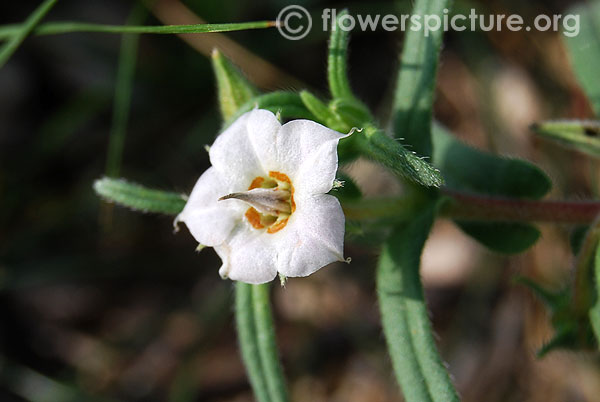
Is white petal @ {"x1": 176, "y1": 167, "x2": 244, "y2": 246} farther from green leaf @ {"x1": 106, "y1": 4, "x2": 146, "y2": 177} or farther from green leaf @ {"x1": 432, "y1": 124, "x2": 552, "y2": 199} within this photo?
green leaf @ {"x1": 106, "y1": 4, "x2": 146, "y2": 177}

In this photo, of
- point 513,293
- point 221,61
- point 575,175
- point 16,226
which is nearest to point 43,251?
point 16,226

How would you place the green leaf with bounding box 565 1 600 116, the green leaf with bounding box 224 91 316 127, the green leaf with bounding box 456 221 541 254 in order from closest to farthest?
the green leaf with bounding box 224 91 316 127 → the green leaf with bounding box 456 221 541 254 → the green leaf with bounding box 565 1 600 116

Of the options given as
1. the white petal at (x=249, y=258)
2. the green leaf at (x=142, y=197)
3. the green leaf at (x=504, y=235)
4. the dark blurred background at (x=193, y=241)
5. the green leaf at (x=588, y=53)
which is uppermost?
the green leaf at (x=588, y=53)

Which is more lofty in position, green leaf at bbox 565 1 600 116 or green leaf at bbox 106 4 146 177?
green leaf at bbox 565 1 600 116

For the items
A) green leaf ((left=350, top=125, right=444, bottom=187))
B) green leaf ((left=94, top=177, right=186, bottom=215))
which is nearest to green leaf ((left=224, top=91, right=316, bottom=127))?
green leaf ((left=350, top=125, right=444, bottom=187))

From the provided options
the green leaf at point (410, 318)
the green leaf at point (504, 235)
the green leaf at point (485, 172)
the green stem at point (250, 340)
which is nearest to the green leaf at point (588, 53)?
the green leaf at point (485, 172)

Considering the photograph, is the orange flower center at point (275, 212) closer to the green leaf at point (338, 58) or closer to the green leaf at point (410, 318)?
the green leaf at point (338, 58)
